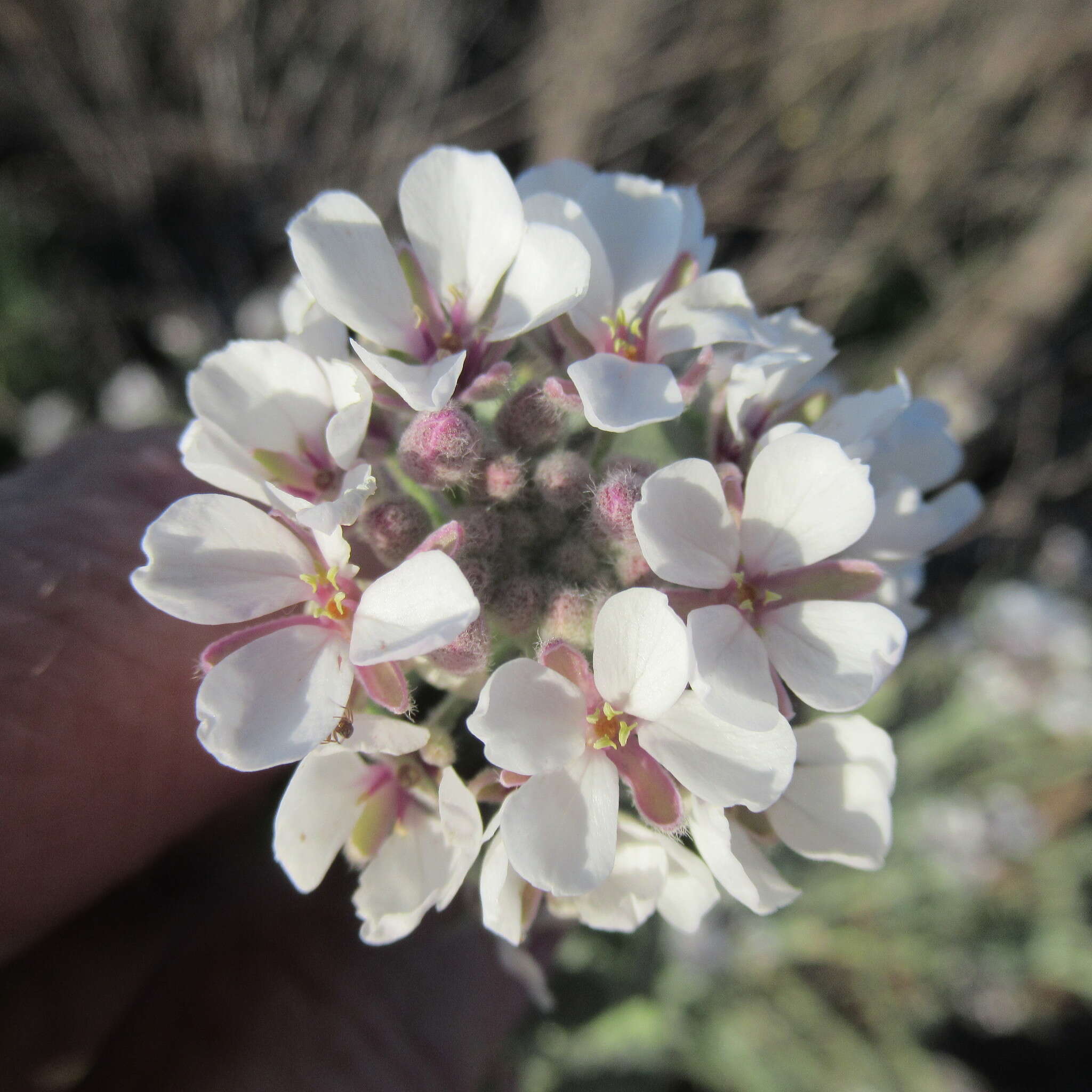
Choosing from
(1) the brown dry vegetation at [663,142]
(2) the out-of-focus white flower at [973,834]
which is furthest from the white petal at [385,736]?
(1) the brown dry vegetation at [663,142]

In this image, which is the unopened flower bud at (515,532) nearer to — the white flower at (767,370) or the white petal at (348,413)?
the white petal at (348,413)

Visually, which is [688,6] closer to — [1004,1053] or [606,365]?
[606,365]

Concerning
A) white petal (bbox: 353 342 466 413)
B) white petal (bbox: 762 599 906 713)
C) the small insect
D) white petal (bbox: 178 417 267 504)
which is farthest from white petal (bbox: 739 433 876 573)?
white petal (bbox: 178 417 267 504)

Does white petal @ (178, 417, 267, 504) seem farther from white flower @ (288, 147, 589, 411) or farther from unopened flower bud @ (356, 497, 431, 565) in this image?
white flower @ (288, 147, 589, 411)

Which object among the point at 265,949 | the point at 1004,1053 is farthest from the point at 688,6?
the point at 1004,1053

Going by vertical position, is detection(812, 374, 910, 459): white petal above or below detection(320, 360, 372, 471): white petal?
below

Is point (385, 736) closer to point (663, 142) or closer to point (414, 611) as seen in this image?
point (414, 611)
